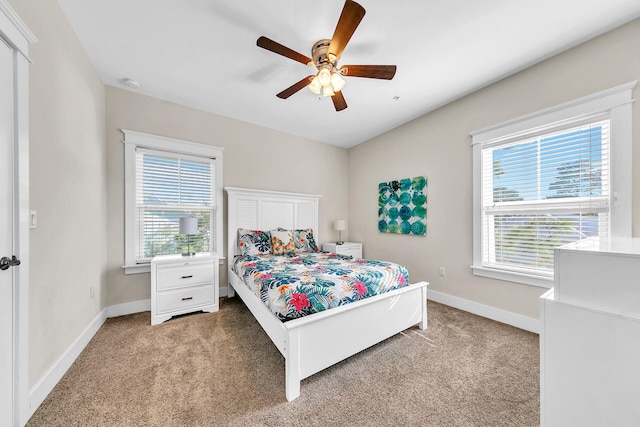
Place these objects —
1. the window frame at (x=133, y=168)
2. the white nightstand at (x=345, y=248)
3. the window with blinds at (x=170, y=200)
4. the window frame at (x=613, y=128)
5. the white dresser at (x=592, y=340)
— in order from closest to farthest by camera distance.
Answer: the white dresser at (x=592, y=340) < the window frame at (x=613, y=128) < the window frame at (x=133, y=168) < the window with blinds at (x=170, y=200) < the white nightstand at (x=345, y=248)

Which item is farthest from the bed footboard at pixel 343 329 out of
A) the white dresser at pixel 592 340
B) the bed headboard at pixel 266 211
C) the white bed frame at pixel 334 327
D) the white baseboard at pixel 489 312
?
the bed headboard at pixel 266 211

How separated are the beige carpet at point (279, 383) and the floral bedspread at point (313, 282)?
491mm

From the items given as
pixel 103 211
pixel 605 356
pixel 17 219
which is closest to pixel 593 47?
pixel 605 356

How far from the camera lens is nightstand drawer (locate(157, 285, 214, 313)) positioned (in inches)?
99.8

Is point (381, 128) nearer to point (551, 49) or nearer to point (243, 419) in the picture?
point (551, 49)

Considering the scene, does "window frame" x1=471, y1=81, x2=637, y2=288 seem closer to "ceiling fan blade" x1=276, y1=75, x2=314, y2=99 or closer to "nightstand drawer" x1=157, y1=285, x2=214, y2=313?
"ceiling fan blade" x1=276, y1=75, x2=314, y2=99

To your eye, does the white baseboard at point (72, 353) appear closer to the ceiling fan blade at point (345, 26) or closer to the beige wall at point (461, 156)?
the ceiling fan blade at point (345, 26)

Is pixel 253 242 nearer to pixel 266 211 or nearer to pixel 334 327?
pixel 266 211

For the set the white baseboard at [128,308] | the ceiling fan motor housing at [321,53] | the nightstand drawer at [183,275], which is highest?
the ceiling fan motor housing at [321,53]

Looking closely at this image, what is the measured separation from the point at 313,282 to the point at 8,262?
1697 mm

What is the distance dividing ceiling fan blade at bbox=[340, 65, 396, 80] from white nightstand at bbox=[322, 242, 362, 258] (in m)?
2.72

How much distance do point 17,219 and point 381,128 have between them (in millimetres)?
3950

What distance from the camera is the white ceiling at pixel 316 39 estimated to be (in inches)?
66.7

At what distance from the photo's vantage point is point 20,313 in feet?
4.12
